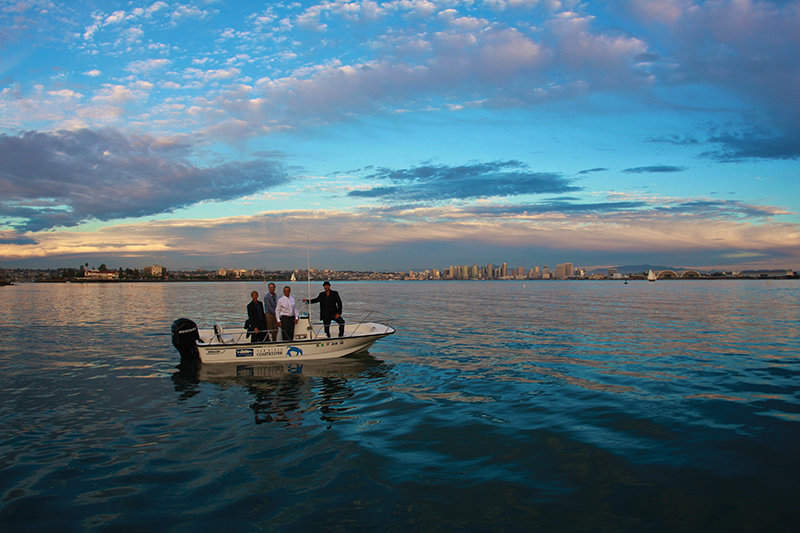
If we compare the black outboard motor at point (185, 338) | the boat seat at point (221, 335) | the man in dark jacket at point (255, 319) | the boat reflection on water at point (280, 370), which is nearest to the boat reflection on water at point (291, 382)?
the boat reflection on water at point (280, 370)

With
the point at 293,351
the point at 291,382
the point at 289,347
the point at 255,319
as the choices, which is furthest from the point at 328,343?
the point at 255,319

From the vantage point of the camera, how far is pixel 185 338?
15.4m

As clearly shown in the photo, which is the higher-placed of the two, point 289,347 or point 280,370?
point 289,347

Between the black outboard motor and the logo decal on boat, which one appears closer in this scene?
the logo decal on boat

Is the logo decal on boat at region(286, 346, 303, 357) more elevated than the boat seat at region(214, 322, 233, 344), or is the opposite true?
the boat seat at region(214, 322, 233, 344)

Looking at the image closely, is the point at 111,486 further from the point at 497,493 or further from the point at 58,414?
the point at 497,493

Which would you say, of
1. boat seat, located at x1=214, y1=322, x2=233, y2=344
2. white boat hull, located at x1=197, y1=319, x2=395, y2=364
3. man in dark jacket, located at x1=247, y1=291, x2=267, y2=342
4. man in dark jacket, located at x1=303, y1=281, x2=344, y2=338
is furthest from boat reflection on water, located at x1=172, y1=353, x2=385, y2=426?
man in dark jacket, located at x1=303, y1=281, x2=344, y2=338

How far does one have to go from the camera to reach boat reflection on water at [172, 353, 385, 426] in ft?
33.1

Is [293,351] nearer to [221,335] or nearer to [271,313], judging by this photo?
[271,313]

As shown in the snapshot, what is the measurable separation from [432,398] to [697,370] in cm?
873

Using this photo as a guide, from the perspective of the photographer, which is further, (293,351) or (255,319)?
(255,319)

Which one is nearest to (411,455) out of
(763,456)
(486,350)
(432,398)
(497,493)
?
(497,493)

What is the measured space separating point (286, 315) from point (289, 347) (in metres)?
1.11

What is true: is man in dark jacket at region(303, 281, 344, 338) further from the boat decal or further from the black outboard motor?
the black outboard motor
